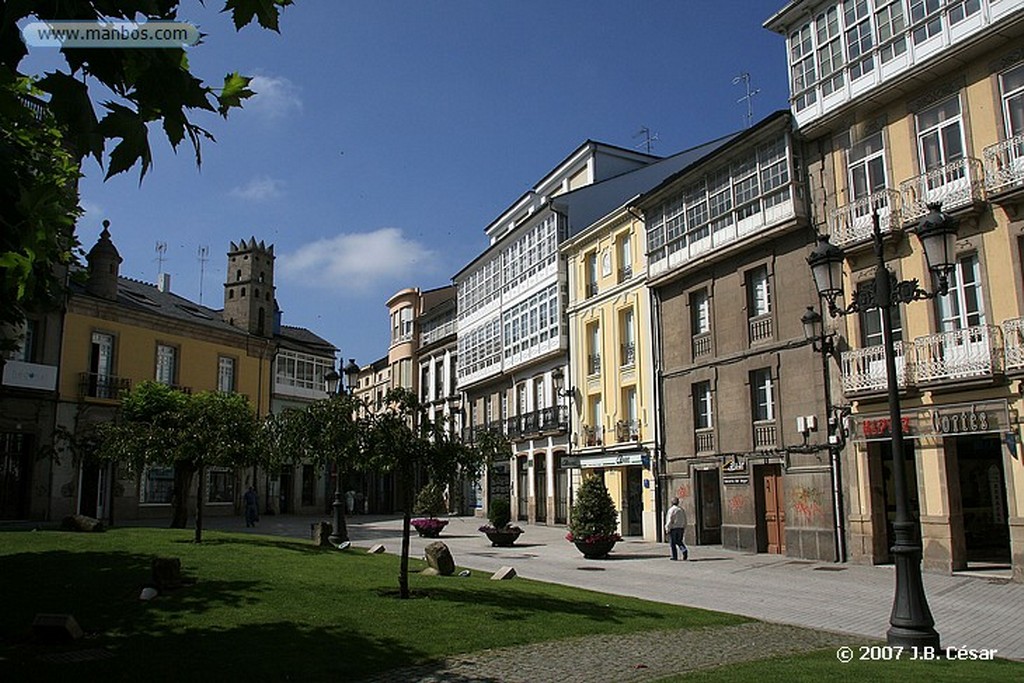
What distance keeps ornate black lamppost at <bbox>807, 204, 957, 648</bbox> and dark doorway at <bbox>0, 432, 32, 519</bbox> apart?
104 feet

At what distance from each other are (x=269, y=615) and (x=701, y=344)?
61.1 ft

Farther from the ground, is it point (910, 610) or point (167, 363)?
point (167, 363)

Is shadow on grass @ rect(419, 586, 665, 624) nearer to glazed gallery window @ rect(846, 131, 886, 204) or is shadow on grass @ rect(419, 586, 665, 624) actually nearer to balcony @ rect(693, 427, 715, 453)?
glazed gallery window @ rect(846, 131, 886, 204)

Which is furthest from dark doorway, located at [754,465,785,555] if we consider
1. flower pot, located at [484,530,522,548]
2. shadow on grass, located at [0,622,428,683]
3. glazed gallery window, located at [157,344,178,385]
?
glazed gallery window, located at [157,344,178,385]

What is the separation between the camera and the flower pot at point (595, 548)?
22.2m

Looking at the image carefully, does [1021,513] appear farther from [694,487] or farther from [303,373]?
[303,373]

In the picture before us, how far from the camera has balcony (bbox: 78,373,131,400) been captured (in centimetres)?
3466

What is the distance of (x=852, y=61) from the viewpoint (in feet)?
66.3

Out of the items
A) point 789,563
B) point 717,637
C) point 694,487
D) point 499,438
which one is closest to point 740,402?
point 694,487

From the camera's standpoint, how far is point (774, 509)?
23234 millimetres

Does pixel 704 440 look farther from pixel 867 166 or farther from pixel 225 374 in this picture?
pixel 225 374

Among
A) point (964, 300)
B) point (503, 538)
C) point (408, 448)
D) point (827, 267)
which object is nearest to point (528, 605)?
point (408, 448)

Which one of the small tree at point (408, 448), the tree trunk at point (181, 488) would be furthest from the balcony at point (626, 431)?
the small tree at point (408, 448)

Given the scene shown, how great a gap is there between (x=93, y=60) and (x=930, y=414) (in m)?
18.5
